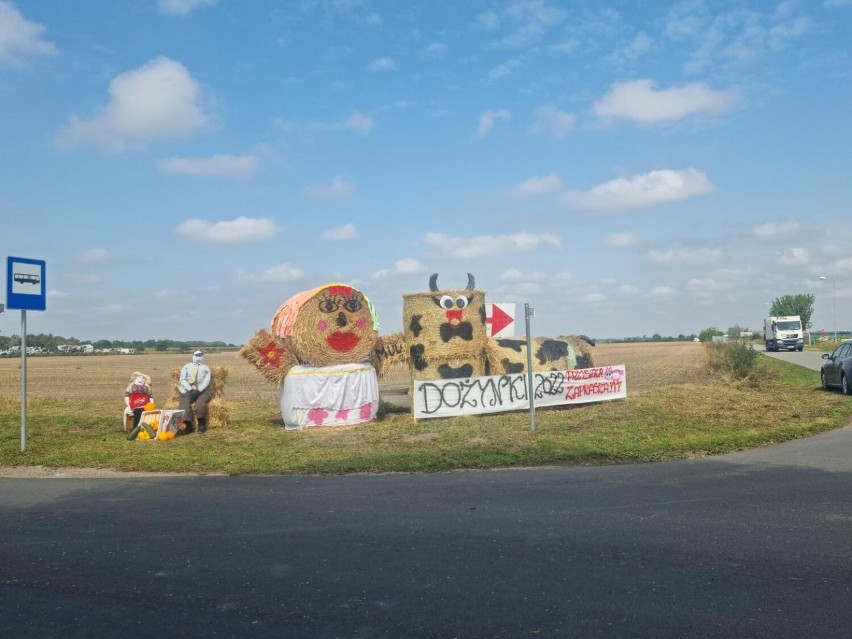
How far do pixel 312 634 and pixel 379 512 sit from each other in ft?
9.63

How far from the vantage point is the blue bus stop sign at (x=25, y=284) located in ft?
40.9

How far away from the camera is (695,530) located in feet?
20.9

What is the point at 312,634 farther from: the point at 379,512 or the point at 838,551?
the point at 838,551

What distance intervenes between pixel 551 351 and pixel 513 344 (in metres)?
0.88

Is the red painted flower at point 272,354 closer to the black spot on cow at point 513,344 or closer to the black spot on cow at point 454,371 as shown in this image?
the black spot on cow at point 454,371

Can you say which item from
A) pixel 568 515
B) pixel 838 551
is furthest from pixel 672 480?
pixel 838 551

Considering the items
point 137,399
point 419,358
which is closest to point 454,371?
point 419,358

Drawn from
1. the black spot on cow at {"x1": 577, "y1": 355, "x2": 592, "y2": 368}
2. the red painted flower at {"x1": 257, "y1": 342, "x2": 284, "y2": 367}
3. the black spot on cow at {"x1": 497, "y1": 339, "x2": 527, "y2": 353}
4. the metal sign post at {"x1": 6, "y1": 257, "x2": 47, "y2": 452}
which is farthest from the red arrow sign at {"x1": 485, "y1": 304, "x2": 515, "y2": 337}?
the metal sign post at {"x1": 6, "y1": 257, "x2": 47, "y2": 452}

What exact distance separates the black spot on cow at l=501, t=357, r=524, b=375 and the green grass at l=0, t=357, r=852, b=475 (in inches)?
41.2

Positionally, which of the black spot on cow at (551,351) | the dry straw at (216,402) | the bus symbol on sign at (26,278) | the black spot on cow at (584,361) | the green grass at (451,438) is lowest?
the green grass at (451,438)

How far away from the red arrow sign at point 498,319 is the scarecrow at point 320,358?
97.4 inches

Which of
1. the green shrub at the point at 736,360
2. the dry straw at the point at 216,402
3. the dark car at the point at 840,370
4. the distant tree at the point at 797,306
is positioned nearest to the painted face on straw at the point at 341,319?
the dry straw at the point at 216,402

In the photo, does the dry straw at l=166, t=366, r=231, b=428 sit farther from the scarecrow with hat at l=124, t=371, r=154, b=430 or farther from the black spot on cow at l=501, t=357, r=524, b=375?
the black spot on cow at l=501, t=357, r=524, b=375

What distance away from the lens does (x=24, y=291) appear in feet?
41.9
